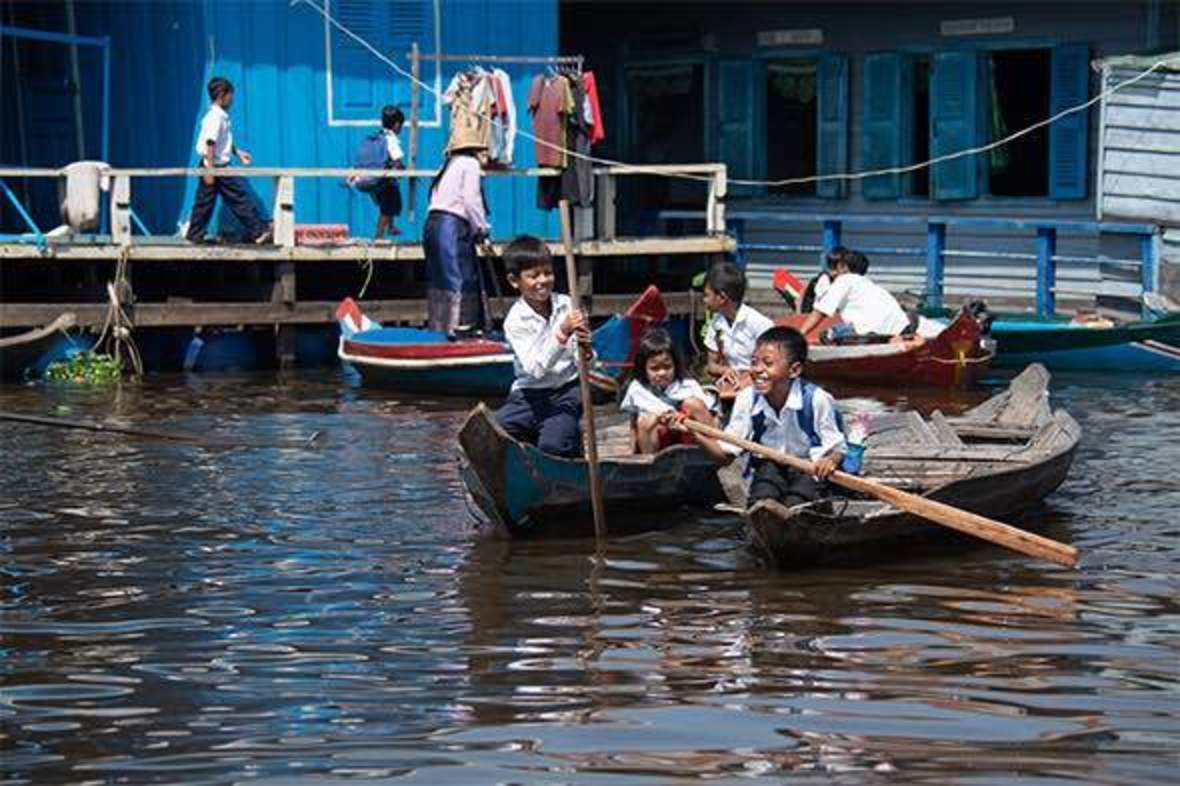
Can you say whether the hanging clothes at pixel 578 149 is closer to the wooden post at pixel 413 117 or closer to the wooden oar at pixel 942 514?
the wooden post at pixel 413 117

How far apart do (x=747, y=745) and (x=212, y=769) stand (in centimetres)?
164

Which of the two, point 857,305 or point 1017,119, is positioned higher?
point 1017,119

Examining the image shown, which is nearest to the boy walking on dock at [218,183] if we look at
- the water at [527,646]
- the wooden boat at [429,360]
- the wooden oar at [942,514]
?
the wooden boat at [429,360]

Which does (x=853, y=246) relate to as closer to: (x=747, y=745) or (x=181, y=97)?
(x=181, y=97)

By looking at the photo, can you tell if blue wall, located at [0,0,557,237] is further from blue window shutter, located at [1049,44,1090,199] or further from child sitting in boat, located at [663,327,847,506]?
child sitting in boat, located at [663,327,847,506]

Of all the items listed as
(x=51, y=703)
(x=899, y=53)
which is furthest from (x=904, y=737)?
(x=899, y=53)

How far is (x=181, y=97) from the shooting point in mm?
20422

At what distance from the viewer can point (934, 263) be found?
20.5m

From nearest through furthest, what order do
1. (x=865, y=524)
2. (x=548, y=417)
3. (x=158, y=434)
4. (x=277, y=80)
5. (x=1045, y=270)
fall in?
(x=865, y=524), (x=548, y=417), (x=158, y=434), (x=1045, y=270), (x=277, y=80)

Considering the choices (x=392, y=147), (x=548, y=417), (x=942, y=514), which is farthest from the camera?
(x=392, y=147)

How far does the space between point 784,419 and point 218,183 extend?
9959 mm

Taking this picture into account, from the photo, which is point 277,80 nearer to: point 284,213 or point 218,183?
point 218,183

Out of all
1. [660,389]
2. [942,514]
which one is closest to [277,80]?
[660,389]

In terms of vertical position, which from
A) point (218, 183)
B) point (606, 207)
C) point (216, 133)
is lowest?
point (606, 207)
